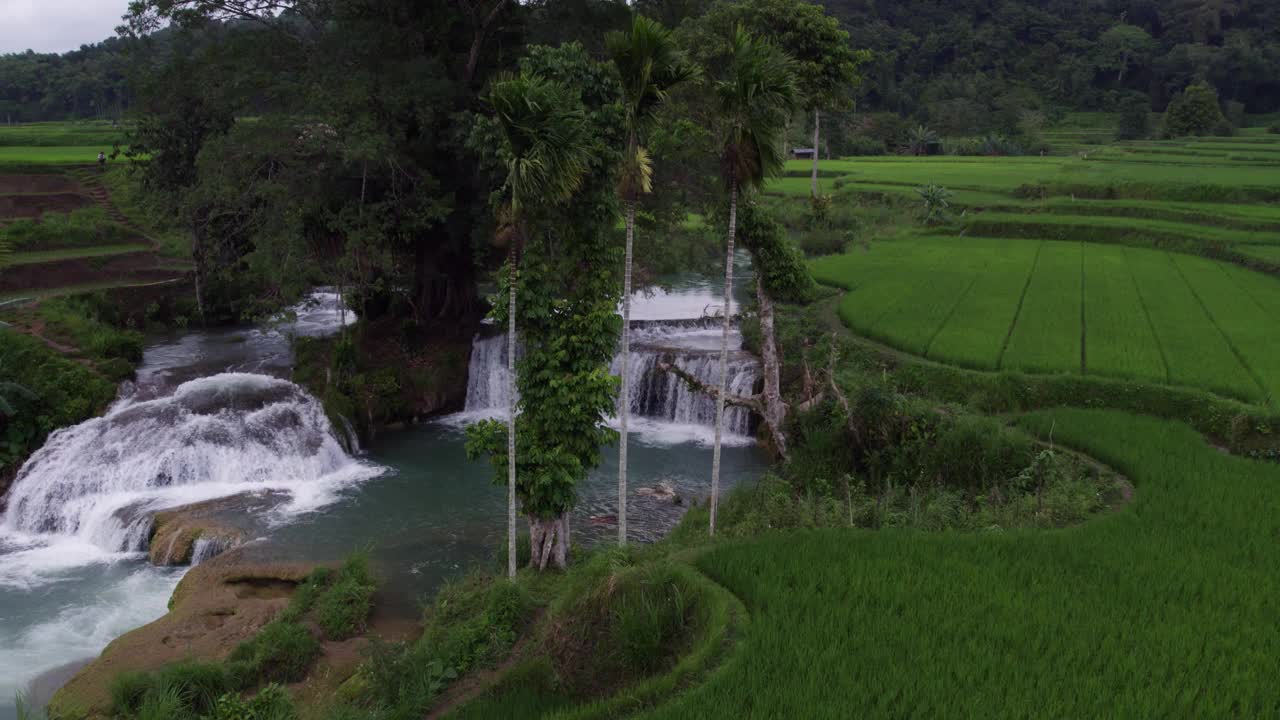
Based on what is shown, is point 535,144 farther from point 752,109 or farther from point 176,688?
point 176,688

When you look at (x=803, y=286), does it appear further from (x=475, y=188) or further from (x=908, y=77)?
(x=908, y=77)

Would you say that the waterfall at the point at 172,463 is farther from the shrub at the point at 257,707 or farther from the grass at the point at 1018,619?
the grass at the point at 1018,619

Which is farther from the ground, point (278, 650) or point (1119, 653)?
point (1119, 653)

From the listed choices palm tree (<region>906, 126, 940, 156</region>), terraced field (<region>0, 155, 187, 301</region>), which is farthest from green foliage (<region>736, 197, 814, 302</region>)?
palm tree (<region>906, 126, 940, 156</region>)

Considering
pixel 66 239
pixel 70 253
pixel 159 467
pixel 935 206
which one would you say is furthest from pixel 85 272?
pixel 935 206

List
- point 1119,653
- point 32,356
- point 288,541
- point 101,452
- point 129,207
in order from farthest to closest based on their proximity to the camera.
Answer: point 129,207 < point 32,356 < point 101,452 < point 288,541 < point 1119,653

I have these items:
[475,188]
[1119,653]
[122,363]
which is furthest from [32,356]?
[1119,653]
